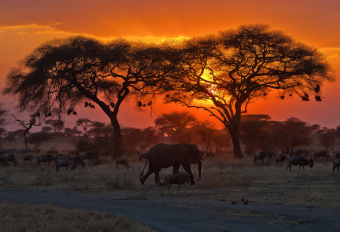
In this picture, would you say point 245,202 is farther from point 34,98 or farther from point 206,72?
point 206,72

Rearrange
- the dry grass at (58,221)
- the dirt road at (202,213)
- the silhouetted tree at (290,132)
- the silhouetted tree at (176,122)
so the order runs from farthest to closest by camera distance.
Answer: the silhouetted tree at (176,122)
the silhouetted tree at (290,132)
the dirt road at (202,213)
the dry grass at (58,221)

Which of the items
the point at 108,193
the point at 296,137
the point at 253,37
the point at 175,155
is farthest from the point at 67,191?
the point at 296,137

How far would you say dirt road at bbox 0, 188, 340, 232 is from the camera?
8148 millimetres

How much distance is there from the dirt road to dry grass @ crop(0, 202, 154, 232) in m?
0.63

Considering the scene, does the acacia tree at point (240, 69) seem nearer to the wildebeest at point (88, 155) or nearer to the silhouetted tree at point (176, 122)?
the wildebeest at point (88, 155)

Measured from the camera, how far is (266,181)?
17125 millimetres

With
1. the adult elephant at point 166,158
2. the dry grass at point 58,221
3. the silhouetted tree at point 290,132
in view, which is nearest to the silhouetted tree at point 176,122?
the silhouetted tree at point 290,132

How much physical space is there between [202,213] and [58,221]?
11.5 ft

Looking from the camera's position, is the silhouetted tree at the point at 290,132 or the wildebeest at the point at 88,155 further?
the silhouetted tree at the point at 290,132

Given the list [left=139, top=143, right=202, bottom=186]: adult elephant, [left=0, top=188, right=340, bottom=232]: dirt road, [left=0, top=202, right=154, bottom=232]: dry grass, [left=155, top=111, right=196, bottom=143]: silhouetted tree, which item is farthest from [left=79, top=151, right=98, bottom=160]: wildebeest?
[left=155, top=111, right=196, bottom=143]: silhouetted tree

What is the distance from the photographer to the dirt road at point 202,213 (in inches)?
321

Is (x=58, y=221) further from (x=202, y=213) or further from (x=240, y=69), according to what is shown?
(x=240, y=69)

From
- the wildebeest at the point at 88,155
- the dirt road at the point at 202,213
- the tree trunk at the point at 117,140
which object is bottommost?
the dirt road at the point at 202,213

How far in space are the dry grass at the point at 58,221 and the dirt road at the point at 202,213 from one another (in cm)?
63
